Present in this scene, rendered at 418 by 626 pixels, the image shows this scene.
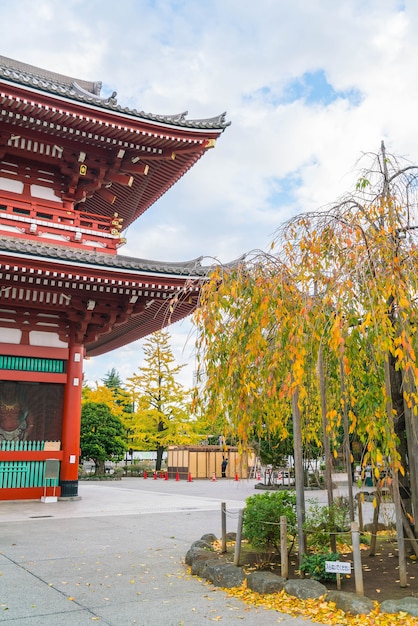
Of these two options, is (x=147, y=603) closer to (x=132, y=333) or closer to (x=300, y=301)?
(x=300, y=301)

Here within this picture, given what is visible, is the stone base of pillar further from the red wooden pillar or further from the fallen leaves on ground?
the fallen leaves on ground

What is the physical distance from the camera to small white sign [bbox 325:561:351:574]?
17.7 feet

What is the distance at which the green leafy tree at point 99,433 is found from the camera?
27.6 m

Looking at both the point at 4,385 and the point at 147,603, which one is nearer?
the point at 147,603

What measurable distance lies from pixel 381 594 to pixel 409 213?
4.04 metres

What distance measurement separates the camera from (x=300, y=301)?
589 centimetres

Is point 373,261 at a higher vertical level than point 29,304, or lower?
lower

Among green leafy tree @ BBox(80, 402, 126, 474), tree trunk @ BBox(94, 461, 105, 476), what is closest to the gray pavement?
green leafy tree @ BBox(80, 402, 126, 474)

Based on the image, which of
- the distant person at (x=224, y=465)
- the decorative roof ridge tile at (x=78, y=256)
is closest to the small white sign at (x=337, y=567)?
the decorative roof ridge tile at (x=78, y=256)

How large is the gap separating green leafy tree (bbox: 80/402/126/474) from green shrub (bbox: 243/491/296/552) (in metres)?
21.8

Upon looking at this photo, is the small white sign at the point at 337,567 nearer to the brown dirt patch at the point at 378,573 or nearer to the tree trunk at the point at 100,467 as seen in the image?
the brown dirt patch at the point at 378,573

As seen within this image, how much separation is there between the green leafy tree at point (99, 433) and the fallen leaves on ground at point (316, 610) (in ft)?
75.2

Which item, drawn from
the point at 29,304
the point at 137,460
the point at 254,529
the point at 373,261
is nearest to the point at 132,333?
the point at 29,304

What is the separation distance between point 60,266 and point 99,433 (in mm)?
17810
